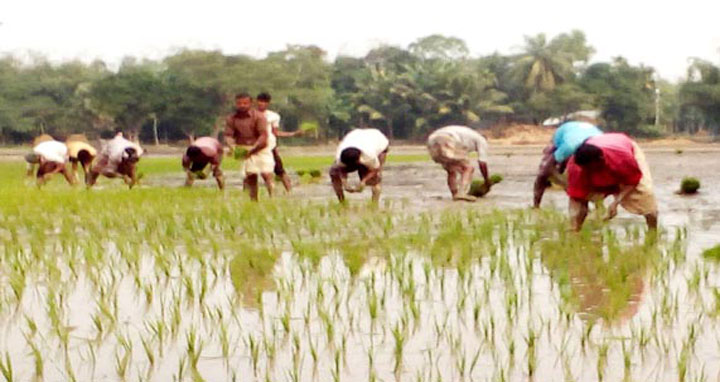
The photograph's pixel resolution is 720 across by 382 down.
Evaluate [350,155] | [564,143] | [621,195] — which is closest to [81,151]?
[350,155]

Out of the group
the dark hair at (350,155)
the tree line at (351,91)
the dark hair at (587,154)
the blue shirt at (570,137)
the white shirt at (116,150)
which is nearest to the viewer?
the dark hair at (587,154)

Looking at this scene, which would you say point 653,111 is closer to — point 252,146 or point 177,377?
point 252,146

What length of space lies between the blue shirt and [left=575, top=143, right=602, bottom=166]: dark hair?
1.28 m

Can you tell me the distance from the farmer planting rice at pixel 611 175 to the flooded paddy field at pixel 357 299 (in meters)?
0.25

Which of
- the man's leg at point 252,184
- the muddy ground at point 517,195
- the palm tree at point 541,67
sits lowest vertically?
the muddy ground at point 517,195

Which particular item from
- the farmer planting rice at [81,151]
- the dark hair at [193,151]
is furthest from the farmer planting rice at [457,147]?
the farmer planting rice at [81,151]

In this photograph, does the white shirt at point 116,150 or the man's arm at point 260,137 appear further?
the white shirt at point 116,150

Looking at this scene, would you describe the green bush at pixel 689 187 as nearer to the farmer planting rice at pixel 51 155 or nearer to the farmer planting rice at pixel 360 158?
the farmer planting rice at pixel 360 158

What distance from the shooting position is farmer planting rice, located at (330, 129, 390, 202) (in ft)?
29.9

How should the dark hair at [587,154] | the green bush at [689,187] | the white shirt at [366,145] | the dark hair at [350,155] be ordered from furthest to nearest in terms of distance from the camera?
1. the green bush at [689,187]
2. the white shirt at [366,145]
3. the dark hair at [350,155]
4. the dark hair at [587,154]

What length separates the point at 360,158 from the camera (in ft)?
30.3

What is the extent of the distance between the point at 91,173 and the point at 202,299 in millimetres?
8589

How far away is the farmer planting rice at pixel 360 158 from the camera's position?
29.9 feet

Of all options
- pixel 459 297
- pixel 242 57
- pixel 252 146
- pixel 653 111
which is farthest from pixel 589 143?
pixel 653 111
